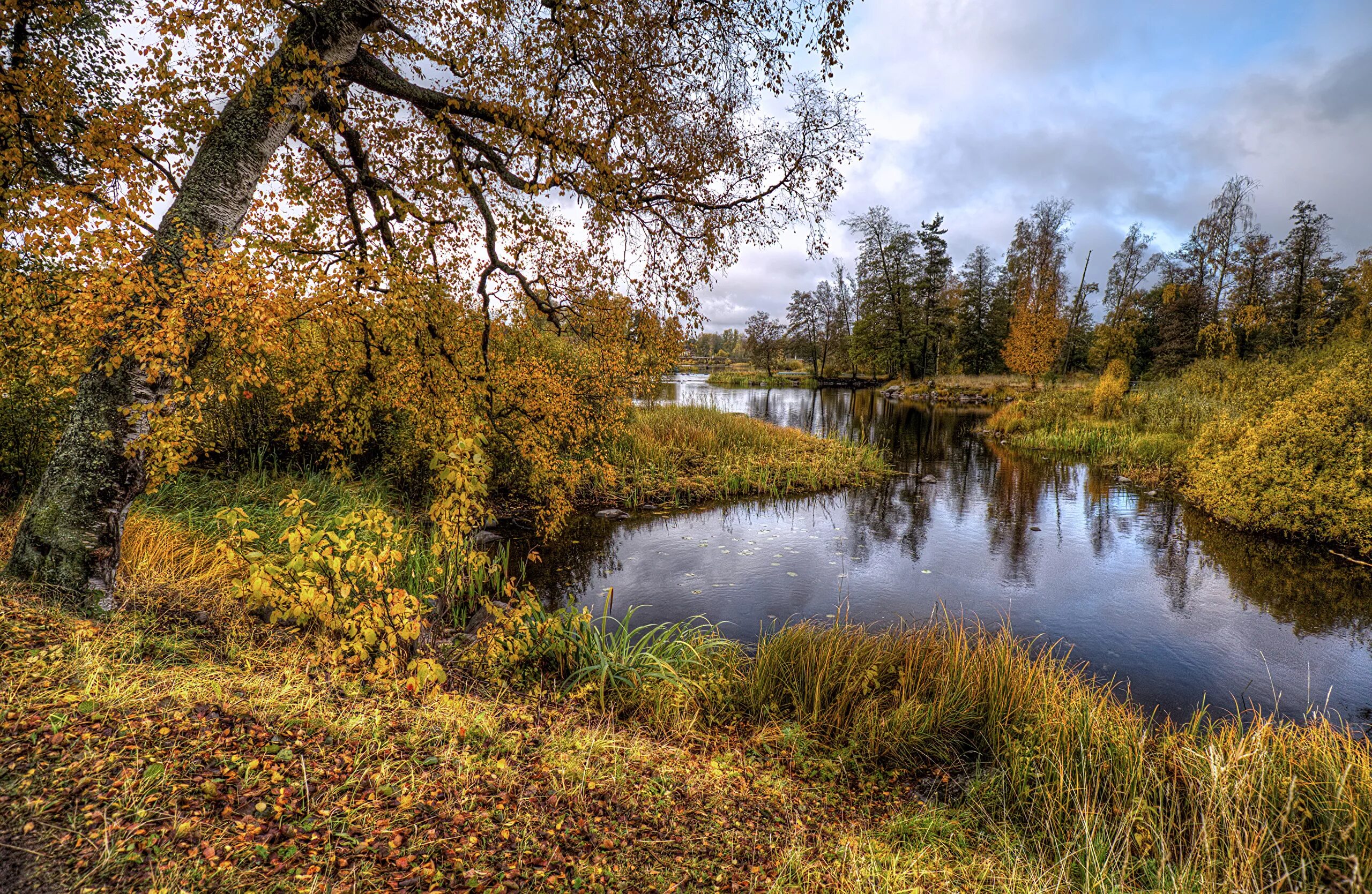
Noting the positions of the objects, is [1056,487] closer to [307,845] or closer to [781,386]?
[307,845]

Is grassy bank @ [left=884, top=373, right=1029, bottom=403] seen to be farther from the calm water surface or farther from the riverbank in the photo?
the riverbank

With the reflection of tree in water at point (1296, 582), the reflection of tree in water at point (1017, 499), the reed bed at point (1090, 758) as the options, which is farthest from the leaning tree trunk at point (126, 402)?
the reflection of tree in water at point (1296, 582)

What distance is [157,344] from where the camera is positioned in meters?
3.05

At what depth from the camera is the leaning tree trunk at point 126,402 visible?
349cm

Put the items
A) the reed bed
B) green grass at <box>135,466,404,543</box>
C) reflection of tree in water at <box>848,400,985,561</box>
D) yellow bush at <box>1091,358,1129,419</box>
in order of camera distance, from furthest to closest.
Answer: yellow bush at <box>1091,358,1129,419</box>, reflection of tree in water at <box>848,400,985,561</box>, green grass at <box>135,466,404,543</box>, the reed bed

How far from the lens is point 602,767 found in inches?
127

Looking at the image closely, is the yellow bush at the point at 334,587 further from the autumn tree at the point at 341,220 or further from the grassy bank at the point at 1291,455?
the grassy bank at the point at 1291,455

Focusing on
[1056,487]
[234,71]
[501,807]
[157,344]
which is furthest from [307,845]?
[1056,487]

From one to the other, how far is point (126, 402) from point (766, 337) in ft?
201

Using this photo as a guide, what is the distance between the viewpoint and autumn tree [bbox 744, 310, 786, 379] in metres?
61.8

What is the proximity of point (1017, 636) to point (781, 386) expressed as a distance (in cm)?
4963

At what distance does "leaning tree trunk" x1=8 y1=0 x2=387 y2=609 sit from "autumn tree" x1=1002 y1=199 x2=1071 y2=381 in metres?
35.8

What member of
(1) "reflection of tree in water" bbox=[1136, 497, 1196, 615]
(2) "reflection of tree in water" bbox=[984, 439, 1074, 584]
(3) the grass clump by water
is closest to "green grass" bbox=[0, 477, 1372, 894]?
(1) "reflection of tree in water" bbox=[1136, 497, 1196, 615]

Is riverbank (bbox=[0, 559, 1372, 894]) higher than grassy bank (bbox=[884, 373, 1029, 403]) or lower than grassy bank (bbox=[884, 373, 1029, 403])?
lower
